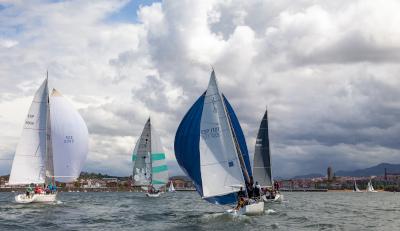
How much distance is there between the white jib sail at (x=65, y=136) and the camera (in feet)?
170

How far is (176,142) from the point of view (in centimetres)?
3678

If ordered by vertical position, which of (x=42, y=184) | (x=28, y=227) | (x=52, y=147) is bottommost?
(x=28, y=227)

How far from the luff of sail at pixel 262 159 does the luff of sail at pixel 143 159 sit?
77.0 ft

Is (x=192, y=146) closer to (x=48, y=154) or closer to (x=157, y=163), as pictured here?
(x=48, y=154)

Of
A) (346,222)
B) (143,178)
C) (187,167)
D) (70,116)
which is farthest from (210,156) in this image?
(143,178)

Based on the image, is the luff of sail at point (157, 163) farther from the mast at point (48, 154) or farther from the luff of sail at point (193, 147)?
the luff of sail at point (193, 147)

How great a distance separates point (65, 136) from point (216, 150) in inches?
856

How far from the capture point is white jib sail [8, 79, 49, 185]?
51156mm

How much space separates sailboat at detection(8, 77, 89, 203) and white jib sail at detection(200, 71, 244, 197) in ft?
68.5

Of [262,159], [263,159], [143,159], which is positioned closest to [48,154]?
[262,159]

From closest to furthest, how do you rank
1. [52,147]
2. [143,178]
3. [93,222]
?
[93,222] → [52,147] → [143,178]

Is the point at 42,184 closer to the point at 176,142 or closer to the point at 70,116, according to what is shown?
the point at 70,116

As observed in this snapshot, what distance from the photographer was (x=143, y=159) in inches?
3324

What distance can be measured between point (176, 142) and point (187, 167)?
187cm
